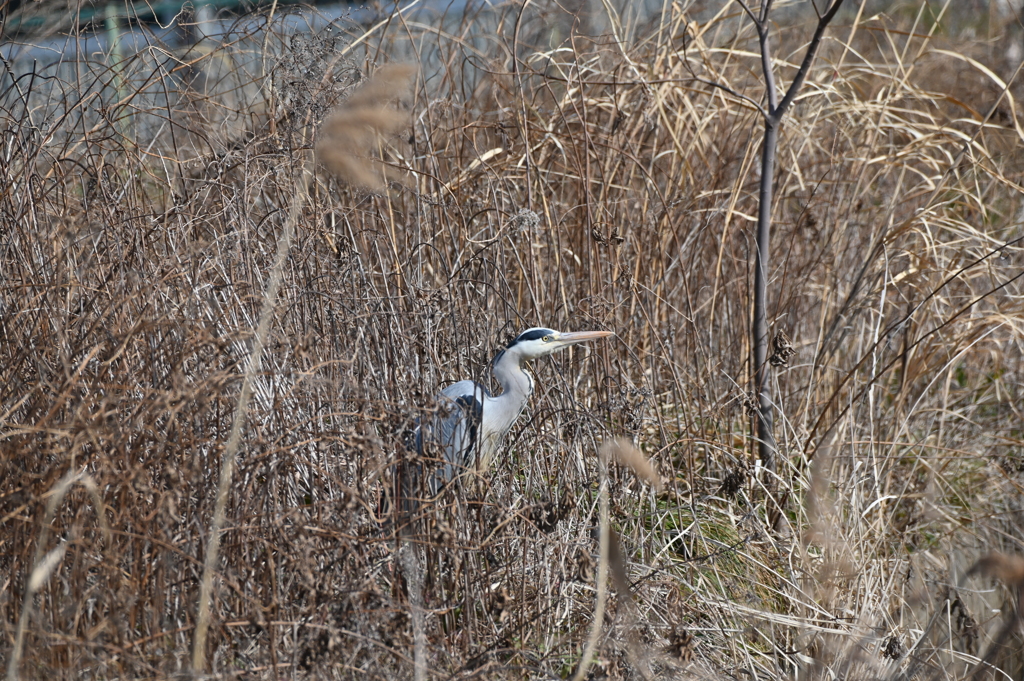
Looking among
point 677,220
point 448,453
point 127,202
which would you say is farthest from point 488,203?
point 127,202

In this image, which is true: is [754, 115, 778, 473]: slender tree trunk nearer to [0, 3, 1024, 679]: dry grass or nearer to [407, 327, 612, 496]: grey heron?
[0, 3, 1024, 679]: dry grass

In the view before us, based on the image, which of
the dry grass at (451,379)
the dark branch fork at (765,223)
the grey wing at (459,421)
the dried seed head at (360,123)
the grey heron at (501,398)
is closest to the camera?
the dried seed head at (360,123)

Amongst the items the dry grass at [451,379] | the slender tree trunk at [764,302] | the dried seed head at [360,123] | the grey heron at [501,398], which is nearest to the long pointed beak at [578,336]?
the grey heron at [501,398]

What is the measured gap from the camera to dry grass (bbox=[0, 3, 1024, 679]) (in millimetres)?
1610

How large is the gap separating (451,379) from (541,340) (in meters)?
0.39

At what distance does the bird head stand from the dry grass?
0.19 metres

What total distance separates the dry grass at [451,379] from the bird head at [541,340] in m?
0.19

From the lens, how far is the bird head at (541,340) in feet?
6.98

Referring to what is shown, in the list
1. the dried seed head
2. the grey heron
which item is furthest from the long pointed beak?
the dried seed head

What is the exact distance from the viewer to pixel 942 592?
8.06 ft

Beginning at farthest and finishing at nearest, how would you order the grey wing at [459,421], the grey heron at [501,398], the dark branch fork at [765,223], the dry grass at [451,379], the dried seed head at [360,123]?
the dark branch fork at [765,223]
the grey heron at [501,398]
the grey wing at [459,421]
the dry grass at [451,379]
the dried seed head at [360,123]

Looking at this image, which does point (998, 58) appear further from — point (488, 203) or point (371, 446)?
point (371, 446)

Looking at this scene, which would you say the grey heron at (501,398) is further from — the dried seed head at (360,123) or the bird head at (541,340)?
the dried seed head at (360,123)

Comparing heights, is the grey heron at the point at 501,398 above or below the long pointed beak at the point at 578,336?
below
